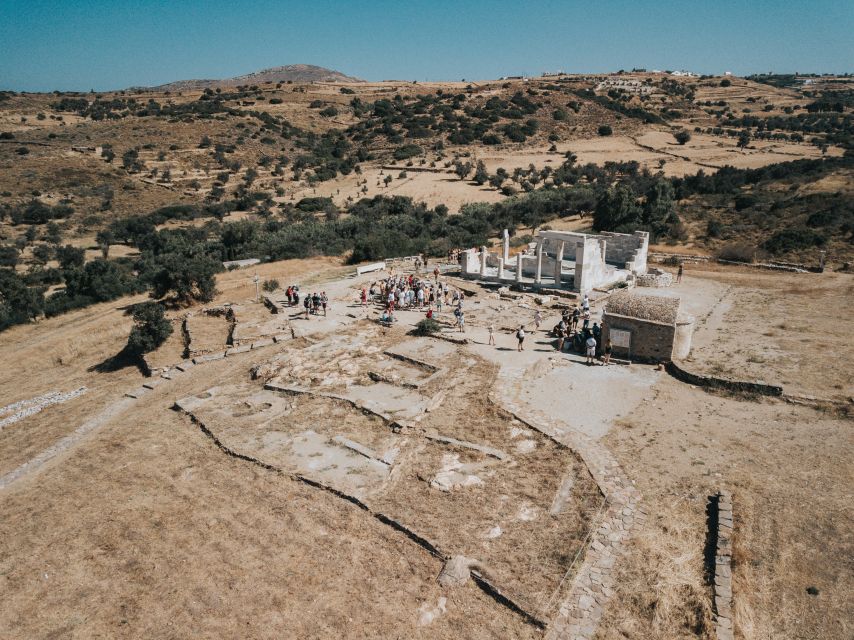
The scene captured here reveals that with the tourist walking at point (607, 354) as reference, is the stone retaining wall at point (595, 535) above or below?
below

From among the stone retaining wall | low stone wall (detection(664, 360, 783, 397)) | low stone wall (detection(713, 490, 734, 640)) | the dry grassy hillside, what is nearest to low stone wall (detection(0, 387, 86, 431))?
the stone retaining wall

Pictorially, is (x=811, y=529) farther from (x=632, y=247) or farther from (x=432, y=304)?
(x=632, y=247)

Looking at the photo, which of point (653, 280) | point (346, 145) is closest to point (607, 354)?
point (653, 280)

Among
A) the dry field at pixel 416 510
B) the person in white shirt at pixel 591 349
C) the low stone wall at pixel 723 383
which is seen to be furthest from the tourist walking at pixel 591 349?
the low stone wall at pixel 723 383

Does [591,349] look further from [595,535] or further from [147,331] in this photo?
[147,331]

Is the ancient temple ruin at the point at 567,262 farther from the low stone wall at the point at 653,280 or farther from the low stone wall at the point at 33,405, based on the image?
the low stone wall at the point at 33,405
